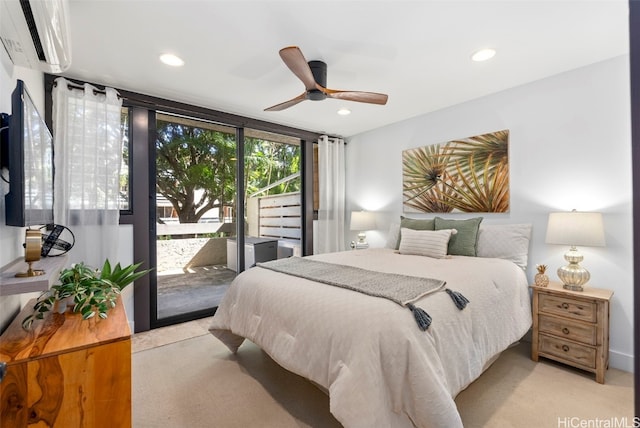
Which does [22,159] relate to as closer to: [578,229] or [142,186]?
[142,186]

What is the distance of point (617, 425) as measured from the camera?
1.70 m

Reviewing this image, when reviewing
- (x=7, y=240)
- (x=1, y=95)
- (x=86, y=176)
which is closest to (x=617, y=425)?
(x=7, y=240)

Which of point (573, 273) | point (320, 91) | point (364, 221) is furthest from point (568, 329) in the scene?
point (320, 91)

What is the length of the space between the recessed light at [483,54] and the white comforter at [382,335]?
165 centimetres

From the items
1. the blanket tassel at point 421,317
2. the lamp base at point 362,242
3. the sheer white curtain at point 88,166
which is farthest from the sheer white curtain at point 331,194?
the blanket tassel at point 421,317

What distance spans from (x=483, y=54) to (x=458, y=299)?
189 centimetres

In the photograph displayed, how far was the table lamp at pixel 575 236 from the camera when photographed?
7.19ft

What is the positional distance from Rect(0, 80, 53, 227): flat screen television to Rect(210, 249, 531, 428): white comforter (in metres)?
1.30

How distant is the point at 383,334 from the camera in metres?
1.39

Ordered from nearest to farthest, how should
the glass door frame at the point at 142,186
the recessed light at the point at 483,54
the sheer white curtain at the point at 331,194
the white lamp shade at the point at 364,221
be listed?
the recessed light at the point at 483,54, the glass door frame at the point at 142,186, the white lamp shade at the point at 364,221, the sheer white curtain at the point at 331,194

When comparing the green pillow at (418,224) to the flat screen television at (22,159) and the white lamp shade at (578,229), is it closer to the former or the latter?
the white lamp shade at (578,229)

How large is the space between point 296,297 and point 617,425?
1.97 m

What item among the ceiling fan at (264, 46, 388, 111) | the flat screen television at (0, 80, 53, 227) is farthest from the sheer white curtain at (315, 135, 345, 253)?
the flat screen television at (0, 80, 53, 227)

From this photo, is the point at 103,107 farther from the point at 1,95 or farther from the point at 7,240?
the point at 7,240
